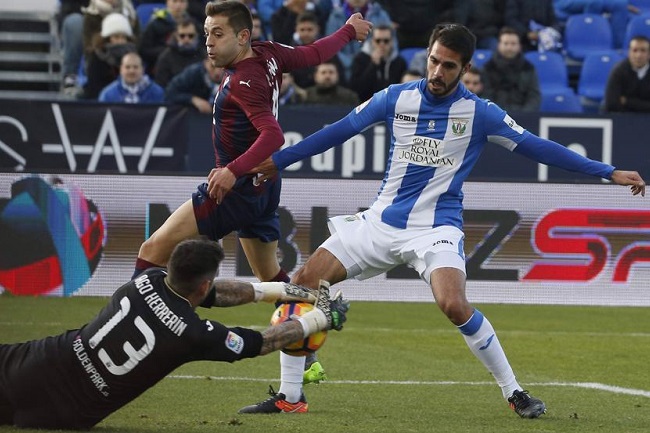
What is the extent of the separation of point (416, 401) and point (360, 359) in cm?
210

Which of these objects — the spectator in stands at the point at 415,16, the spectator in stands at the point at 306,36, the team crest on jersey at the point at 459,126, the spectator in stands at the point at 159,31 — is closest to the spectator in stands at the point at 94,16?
the spectator in stands at the point at 159,31

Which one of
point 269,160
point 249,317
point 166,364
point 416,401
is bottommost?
point 249,317

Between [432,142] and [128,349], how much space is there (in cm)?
246

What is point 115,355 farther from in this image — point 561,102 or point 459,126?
point 561,102

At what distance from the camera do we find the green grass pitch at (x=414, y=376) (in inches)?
283

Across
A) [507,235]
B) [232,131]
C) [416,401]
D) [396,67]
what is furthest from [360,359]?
[396,67]

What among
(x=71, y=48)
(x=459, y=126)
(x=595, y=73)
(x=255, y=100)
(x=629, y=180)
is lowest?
(x=595, y=73)

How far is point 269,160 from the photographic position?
A: 24.6ft

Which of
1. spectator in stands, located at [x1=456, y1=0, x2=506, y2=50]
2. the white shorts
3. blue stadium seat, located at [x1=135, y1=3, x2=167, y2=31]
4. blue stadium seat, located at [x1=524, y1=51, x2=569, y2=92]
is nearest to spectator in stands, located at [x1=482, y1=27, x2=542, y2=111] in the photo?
blue stadium seat, located at [x1=524, y1=51, x2=569, y2=92]

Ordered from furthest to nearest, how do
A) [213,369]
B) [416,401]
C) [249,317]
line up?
[249,317], [213,369], [416,401]

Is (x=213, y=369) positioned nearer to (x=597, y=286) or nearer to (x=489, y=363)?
(x=489, y=363)

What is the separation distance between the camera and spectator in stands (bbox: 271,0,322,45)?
1755 cm

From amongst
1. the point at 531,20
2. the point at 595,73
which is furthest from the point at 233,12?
the point at 531,20

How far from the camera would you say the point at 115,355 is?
631 centimetres
